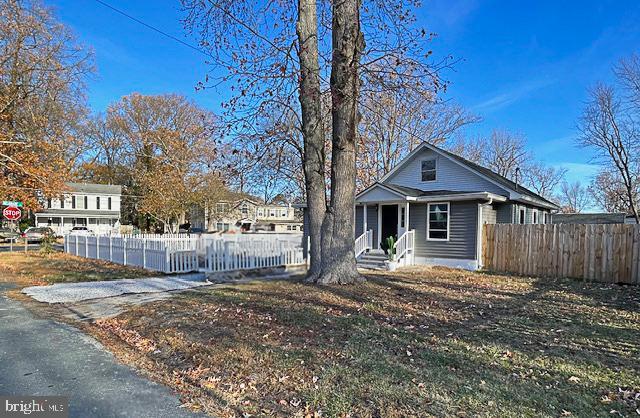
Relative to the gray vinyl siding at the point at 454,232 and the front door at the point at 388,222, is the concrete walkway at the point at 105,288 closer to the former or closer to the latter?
the front door at the point at 388,222

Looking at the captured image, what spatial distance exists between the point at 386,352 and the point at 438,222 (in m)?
11.4

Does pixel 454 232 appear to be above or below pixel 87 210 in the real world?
below

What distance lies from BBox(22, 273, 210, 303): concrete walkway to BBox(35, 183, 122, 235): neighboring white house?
112ft

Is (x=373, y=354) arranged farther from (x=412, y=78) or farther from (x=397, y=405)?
(x=412, y=78)

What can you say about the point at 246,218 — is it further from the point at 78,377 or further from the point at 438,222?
the point at 78,377

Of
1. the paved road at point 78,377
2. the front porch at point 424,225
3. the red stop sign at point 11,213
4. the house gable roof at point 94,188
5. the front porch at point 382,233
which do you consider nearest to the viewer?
the paved road at point 78,377

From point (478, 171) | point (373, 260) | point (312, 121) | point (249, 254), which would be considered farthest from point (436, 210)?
point (312, 121)

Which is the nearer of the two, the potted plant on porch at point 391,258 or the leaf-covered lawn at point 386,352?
the leaf-covered lawn at point 386,352

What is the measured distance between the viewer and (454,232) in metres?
14.4

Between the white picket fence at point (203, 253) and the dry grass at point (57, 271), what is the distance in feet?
1.58

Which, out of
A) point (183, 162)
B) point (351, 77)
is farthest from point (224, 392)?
point (183, 162)

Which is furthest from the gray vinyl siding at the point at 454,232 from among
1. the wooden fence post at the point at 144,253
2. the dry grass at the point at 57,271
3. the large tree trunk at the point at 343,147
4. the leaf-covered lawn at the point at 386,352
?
the wooden fence post at the point at 144,253

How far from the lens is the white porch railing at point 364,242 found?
16156mm

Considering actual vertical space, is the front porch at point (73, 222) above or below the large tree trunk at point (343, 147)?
below
